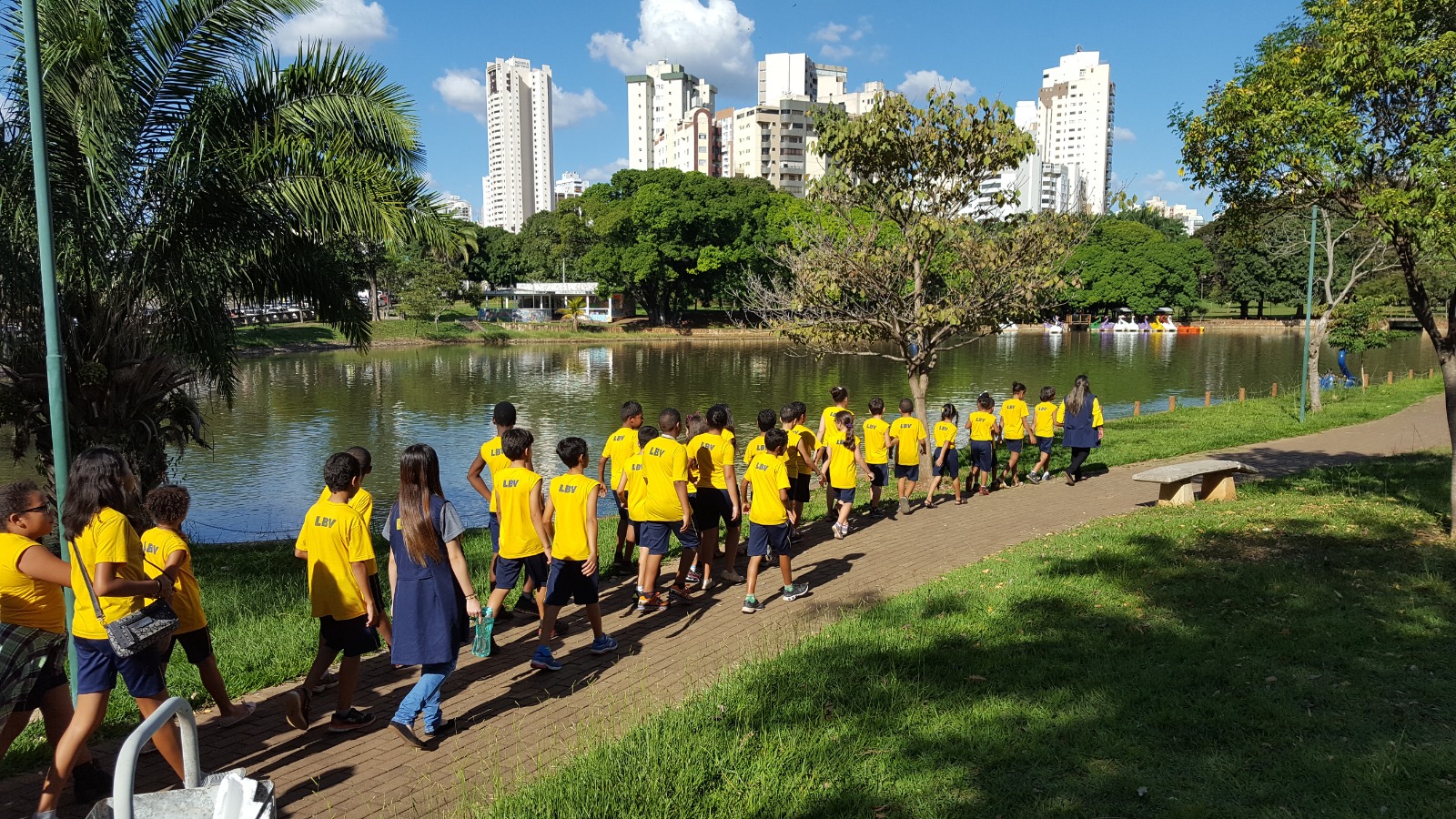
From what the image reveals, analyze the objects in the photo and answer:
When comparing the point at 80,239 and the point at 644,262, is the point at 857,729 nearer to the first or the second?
the point at 80,239

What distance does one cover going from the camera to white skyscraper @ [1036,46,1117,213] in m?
179

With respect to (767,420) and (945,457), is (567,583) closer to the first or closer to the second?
(767,420)

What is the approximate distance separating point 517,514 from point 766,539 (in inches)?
93.3

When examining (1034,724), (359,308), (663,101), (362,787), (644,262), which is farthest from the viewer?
(663,101)

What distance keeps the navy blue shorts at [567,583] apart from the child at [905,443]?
231 inches

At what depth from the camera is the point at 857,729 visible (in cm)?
517

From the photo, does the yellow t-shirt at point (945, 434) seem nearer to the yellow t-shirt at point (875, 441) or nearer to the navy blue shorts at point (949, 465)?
the navy blue shorts at point (949, 465)

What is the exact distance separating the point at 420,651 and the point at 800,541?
6139 millimetres

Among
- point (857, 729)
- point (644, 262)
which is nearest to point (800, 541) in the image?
point (857, 729)

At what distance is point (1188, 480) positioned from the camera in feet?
39.0

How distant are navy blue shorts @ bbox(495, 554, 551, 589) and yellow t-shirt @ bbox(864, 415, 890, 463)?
5.53 m

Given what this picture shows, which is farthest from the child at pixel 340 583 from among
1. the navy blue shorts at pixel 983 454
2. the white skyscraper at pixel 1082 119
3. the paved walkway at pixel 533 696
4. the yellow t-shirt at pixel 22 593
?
the white skyscraper at pixel 1082 119

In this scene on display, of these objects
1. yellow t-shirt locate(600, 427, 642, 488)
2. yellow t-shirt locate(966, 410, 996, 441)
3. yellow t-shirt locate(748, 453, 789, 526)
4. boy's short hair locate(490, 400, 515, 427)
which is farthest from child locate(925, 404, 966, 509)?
boy's short hair locate(490, 400, 515, 427)

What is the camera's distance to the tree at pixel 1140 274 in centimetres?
7750
